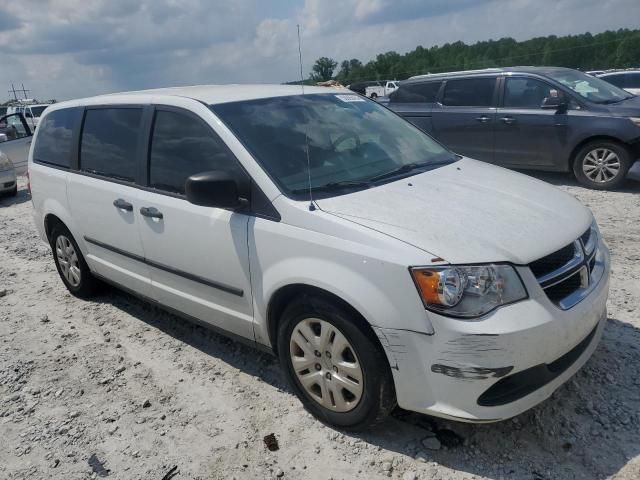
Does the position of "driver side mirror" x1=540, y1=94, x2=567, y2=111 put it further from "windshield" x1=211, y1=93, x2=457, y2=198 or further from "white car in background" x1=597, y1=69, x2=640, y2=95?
"white car in background" x1=597, y1=69, x2=640, y2=95

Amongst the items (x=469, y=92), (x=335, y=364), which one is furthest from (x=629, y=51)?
(x=335, y=364)

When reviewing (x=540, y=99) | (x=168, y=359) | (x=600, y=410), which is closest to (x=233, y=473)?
(x=168, y=359)

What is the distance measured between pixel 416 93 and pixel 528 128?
2126mm

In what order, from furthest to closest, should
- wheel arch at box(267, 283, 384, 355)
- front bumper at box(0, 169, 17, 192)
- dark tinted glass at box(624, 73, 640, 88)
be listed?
dark tinted glass at box(624, 73, 640, 88), front bumper at box(0, 169, 17, 192), wheel arch at box(267, 283, 384, 355)

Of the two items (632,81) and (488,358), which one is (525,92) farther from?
(632,81)

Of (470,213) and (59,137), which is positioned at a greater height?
(59,137)

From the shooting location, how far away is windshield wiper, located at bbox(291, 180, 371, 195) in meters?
2.92

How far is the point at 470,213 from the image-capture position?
272 centimetres

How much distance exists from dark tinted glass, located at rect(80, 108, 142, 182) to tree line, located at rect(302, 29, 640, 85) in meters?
22.8

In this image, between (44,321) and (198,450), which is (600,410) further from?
(44,321)

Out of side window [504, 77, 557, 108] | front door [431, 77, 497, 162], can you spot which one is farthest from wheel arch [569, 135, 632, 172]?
front door [431, 77, 497, 162]

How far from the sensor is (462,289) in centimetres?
234

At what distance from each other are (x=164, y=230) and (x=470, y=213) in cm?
188

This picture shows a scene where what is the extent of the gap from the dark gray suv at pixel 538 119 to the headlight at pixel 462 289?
585 centimetres
